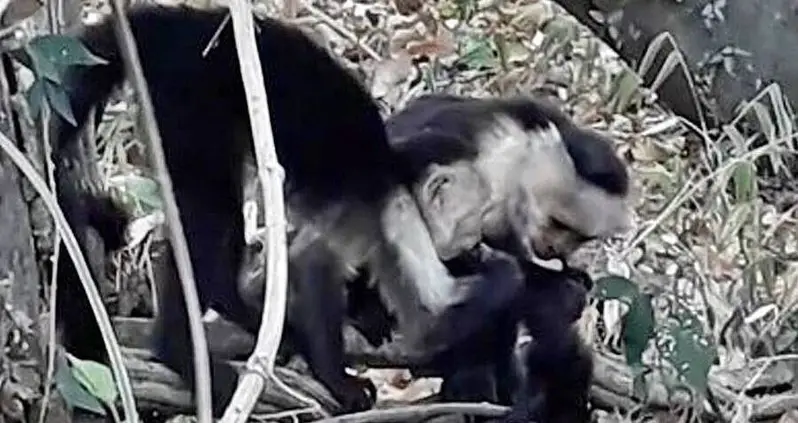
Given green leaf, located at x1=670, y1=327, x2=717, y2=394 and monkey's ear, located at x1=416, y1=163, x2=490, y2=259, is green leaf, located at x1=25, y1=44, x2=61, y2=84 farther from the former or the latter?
monkey's ear, located at x1=416, y1=163, x2=490, y2=259

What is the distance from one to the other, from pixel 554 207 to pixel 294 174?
416mm

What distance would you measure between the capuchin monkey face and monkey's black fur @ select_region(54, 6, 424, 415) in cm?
22

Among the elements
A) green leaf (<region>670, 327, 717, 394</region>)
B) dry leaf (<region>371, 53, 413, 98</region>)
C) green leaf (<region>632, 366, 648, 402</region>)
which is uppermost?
green leaf (<region>670, 327, 717, 394</region>)

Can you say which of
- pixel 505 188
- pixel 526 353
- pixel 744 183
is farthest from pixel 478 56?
pixel 526 353

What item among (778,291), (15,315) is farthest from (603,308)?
(15,315)

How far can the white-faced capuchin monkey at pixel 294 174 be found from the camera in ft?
8.56

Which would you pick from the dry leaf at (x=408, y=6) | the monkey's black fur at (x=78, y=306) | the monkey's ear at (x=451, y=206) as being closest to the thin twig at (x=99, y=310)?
the monkey's black fur at (x=78, y=306)

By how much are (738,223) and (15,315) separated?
1.92m

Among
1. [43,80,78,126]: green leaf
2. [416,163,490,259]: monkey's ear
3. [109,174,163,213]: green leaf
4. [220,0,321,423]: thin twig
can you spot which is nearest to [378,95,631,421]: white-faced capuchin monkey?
[416,163,490,259]: monkey's ear

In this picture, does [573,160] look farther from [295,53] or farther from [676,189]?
[676,189]

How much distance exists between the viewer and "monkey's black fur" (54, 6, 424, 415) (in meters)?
2.60

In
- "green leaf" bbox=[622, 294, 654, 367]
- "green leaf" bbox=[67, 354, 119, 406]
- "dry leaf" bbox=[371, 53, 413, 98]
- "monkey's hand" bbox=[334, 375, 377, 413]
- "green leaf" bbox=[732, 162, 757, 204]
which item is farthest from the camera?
"dry leaf" bbox=[371, 53, 413, 98]

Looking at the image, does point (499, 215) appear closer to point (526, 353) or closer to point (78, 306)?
point (526, 353)

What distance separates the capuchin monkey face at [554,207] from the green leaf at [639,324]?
66 centimetres
